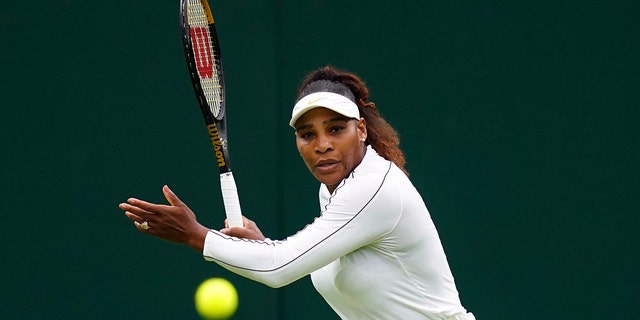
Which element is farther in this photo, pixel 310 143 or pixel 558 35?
pixel 558 35

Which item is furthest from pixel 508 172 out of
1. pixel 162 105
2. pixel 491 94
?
pixel 162 105

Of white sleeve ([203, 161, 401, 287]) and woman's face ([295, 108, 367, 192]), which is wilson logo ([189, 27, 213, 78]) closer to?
woman's face ([295, 108, 367, 192])

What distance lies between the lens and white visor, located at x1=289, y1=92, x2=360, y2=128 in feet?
9.98

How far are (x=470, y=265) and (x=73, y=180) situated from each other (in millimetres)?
1628

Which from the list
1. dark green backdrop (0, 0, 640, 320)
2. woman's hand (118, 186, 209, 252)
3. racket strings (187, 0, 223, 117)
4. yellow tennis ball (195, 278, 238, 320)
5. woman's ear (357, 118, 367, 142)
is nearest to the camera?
woman's hand (118, 186, 209, 252)

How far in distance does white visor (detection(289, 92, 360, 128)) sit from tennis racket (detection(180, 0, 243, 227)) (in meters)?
0.25

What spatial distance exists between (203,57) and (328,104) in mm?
533

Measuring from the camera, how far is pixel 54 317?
14.3ft

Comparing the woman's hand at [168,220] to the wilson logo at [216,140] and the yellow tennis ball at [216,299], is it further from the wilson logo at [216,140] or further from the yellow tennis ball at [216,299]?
the yellow tennis ball at [216,299]

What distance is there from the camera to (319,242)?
9.46 feet

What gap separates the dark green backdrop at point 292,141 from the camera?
432 cm

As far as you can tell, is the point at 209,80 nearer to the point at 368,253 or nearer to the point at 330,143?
the point at 330,143

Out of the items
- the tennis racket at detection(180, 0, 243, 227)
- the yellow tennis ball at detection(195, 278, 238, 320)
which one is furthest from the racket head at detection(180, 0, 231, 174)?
the yellow tennis ball at detection(195, 278, 238, 320)

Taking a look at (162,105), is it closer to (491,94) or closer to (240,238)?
(491,94)
